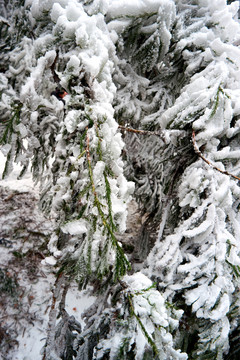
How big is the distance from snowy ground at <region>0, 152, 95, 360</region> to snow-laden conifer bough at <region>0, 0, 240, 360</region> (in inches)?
69.2

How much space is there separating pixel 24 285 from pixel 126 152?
3121mm

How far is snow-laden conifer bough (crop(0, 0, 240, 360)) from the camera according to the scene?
43.9 inches

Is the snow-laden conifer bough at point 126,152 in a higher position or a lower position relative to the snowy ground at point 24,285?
higher

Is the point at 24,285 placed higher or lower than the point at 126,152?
lower

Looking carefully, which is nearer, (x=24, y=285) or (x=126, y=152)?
(x=126, y=152)

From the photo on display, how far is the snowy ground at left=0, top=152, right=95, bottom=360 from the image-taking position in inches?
121

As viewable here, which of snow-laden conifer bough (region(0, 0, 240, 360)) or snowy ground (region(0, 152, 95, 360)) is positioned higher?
snow-laden conifer bough (region(0, 0, 240, 360))

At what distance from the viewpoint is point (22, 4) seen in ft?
6.02

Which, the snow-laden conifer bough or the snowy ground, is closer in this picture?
the snow-laden conifer bough

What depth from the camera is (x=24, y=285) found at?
3686 millimetres

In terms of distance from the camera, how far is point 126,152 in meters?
1.67

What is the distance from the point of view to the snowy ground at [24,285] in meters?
3.08

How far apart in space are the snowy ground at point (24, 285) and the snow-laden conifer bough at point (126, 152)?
1.76 metres

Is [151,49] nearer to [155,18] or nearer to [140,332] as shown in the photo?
[155,18]
